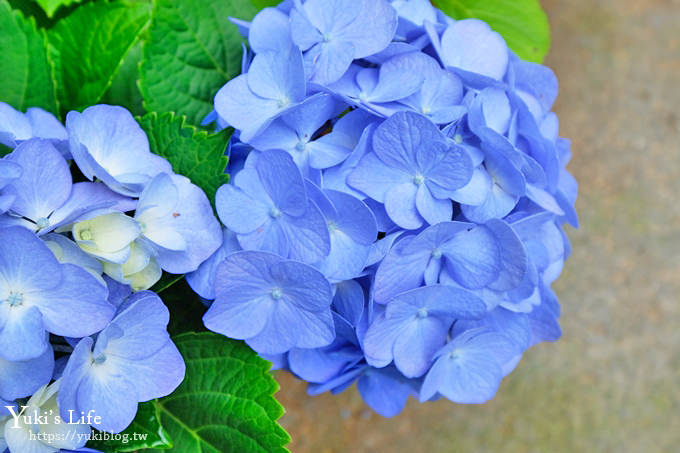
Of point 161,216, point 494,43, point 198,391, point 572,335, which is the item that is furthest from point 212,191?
point 572,335

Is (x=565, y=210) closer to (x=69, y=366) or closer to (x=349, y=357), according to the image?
(x=349, y=357)

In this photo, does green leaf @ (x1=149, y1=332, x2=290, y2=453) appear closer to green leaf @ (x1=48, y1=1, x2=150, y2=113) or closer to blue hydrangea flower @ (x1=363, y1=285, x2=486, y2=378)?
blue hydrangea flower @ (x1=363, y1=285, x2=486, y2=378)

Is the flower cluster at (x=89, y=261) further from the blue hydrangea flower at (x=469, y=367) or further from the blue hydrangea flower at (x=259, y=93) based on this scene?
the blue hydrangea flower at (x=469, y=367)

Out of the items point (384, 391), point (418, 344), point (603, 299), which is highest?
point (418, 344)

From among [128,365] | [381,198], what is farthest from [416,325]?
[128,365]

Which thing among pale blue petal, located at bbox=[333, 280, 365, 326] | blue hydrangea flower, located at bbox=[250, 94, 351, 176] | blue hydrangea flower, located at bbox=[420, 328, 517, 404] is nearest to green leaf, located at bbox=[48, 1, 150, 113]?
blue hydrangea flower, located at bbox=[250, 94, 351, 176]

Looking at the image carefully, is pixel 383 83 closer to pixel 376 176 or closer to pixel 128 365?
pixel 376 176
